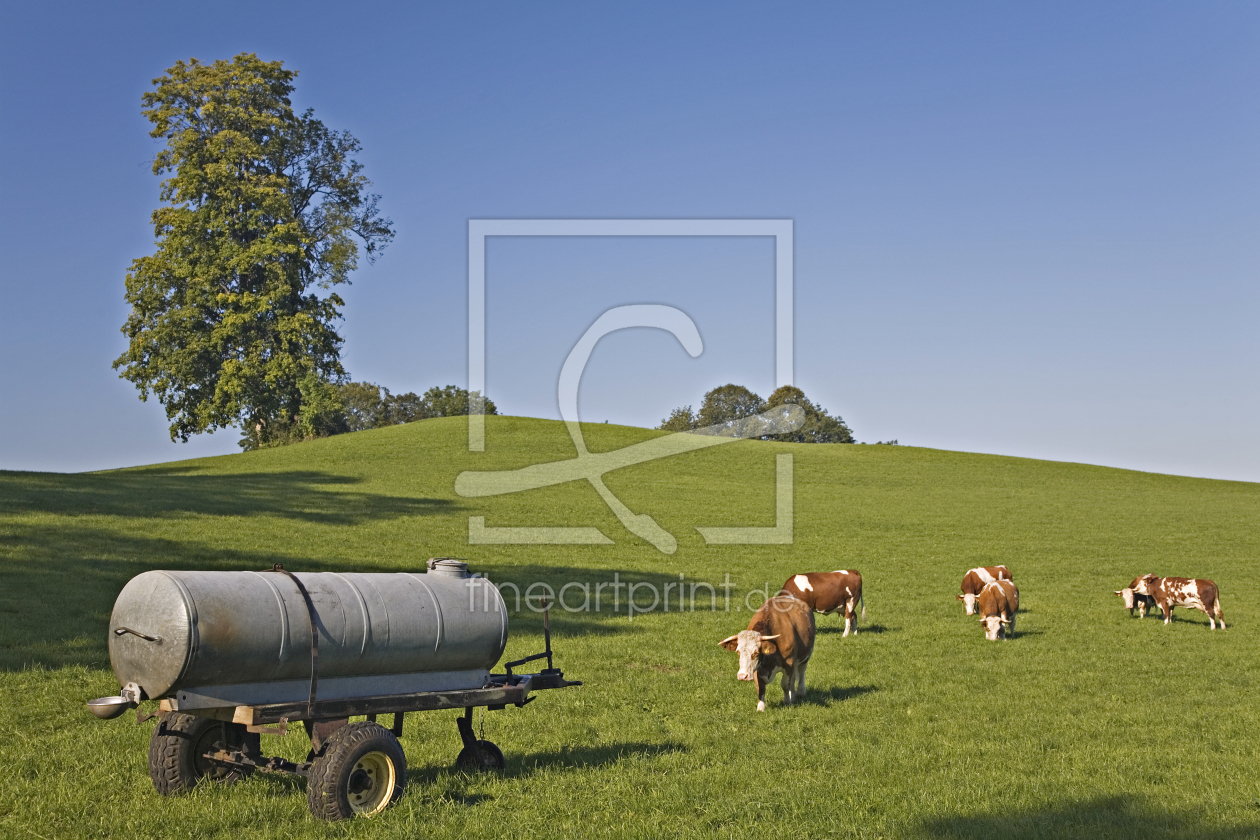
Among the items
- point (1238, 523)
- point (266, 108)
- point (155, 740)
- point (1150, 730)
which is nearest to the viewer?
point (155, 740)

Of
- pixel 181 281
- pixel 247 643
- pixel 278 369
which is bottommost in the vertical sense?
pixel 247 643

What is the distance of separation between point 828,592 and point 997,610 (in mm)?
3969

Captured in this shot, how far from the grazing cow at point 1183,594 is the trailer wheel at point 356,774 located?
23832 mm

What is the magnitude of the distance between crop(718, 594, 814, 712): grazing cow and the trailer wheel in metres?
6.74

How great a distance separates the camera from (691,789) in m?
10.6

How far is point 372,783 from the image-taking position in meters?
9.39

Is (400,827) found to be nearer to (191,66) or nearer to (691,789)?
(691,789)

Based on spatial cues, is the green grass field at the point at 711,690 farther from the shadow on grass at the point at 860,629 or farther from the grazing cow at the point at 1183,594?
the grazing cow at the point at 1183,594

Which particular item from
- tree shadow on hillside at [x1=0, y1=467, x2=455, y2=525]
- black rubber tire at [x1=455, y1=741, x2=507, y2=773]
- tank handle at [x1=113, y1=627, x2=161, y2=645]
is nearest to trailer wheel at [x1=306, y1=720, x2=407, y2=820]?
black rubber tire at [x1=455, y1=741, x2=507, y2=773]

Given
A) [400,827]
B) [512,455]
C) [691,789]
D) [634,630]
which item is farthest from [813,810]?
[512,455]

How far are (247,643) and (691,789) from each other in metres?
4.74

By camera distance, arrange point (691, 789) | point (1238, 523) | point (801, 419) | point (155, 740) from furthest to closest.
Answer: point (801, 419) → point (1238, 523) → point (691, 789) → point (155, 740)

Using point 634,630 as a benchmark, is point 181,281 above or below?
above

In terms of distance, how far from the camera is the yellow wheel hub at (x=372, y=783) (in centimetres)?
925
